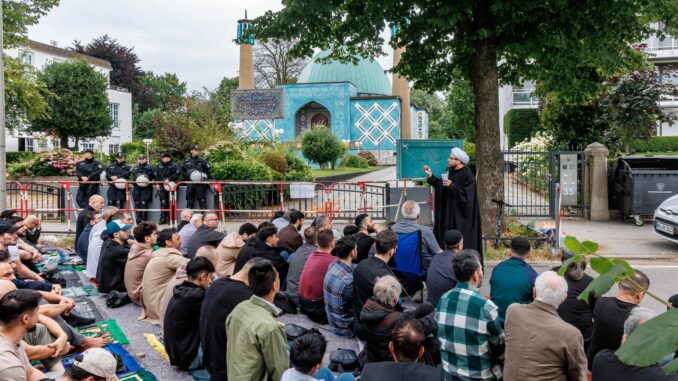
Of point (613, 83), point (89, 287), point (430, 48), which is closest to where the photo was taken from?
point (89, 287)

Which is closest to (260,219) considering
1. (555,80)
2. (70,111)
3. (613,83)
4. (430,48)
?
(430,48)

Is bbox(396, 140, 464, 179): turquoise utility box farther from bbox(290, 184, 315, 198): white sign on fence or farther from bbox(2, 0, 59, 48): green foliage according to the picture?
bbox(2, 0, 59, 48): green foliage

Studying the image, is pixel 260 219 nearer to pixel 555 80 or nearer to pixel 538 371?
pixel 555 80

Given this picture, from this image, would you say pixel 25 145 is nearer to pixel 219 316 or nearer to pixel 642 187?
pixel 642 187

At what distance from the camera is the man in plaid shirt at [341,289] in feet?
22.8

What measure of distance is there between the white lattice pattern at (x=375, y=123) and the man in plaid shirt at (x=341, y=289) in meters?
44.5

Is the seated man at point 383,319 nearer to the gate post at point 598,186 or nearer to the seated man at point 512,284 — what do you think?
the seated man at point 512,284

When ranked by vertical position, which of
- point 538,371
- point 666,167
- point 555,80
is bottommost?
point 538,371

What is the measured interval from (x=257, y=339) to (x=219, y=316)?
2.82 ft

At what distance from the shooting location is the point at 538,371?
4180mm

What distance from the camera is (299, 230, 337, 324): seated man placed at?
749 cm

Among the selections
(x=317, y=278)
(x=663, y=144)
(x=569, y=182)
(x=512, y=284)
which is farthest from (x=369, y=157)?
(x=512, y=284)

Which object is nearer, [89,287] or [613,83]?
[89,287]

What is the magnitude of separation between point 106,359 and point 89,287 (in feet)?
Result: 20.3
